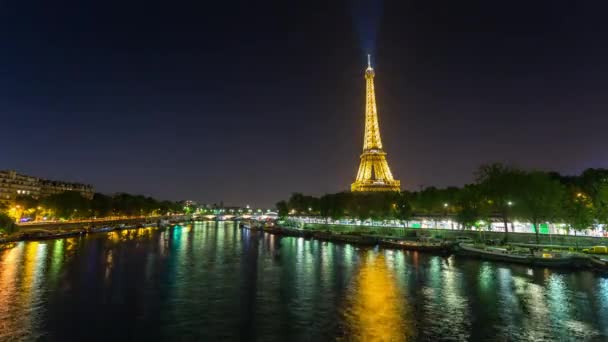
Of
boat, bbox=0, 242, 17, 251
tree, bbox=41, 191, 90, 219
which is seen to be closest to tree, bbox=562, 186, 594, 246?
boat, bbox=0, 242, 17, 251

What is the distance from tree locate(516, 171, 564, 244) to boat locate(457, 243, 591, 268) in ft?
29.4

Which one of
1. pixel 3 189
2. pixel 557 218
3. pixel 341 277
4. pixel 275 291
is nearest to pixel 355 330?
pixel 275 291

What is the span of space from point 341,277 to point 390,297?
8.70 m

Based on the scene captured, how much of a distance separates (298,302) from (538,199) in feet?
137

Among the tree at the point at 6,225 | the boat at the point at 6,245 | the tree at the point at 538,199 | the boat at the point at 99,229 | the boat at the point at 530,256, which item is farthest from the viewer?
the boat at the point at 99,229

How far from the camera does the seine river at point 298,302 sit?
66.0 ft

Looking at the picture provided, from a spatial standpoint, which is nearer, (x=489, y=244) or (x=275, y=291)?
(x=275, y=291)

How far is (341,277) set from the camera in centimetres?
3578

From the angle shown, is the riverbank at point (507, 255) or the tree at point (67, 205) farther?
the tree at point (67, 205)

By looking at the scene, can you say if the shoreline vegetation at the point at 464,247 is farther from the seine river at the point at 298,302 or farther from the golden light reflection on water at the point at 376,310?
the golden light reflection on water at the point at 376,310

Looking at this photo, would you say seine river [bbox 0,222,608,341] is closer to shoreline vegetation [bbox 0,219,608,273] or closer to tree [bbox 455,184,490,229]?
shoreline vegetation [bbox 0,219,608,273]

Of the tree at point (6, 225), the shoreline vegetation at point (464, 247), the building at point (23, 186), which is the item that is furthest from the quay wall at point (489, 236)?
the building at point (23, 186)

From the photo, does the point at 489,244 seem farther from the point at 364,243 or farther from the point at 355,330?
the point at 355,330

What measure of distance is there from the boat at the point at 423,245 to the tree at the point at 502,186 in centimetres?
870
